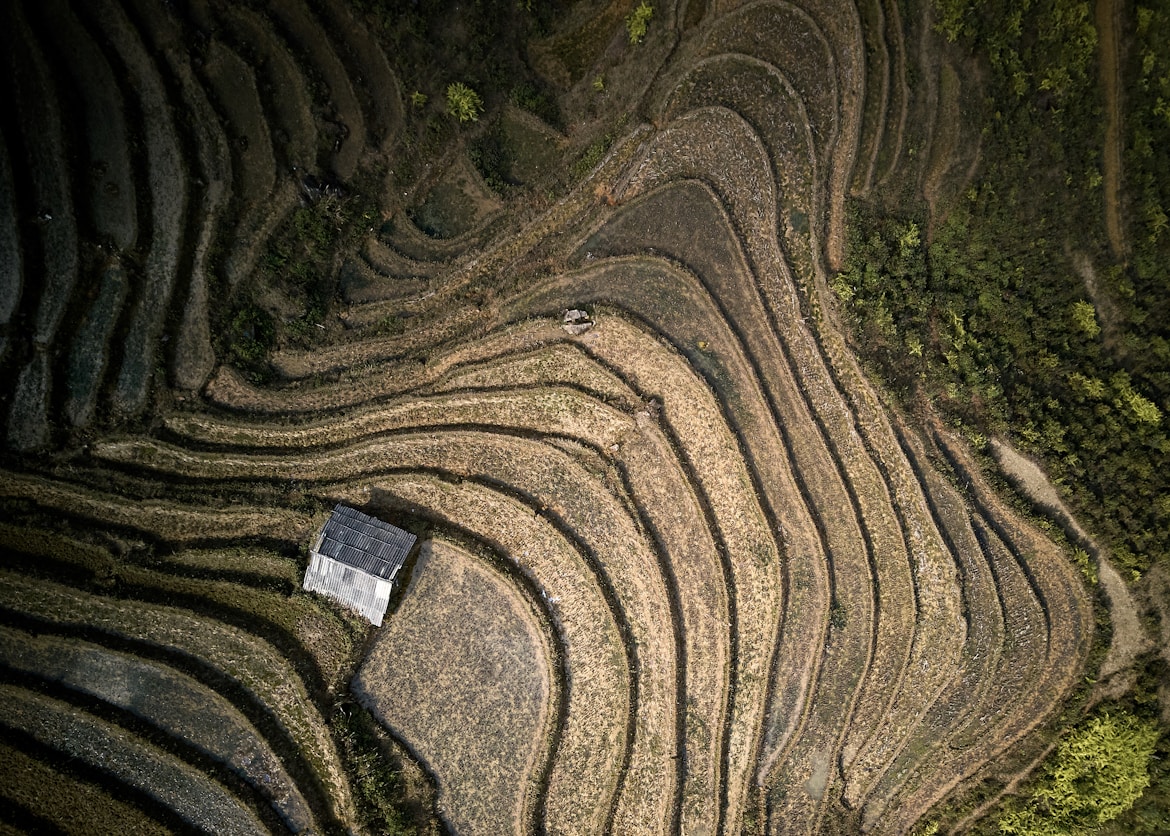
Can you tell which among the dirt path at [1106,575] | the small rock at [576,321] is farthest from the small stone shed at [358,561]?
the dirt path at [1106,575]

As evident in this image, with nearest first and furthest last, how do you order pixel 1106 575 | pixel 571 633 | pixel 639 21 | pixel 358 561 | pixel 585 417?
1. pixel 1106 575
2. pixel 358 561
3. pixel 639 21
4. pixel 571 633
5. pixel 585 417

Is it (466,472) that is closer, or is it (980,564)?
(980,564)

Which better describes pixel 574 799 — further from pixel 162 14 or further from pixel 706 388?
pixel 162 14

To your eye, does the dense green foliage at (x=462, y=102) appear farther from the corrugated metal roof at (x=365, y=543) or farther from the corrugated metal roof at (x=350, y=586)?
the corrugated metal roof at (x=350, y=586)

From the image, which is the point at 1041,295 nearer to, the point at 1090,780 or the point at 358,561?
the point at 1090,780

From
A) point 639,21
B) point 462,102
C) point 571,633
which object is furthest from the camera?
point 571,633

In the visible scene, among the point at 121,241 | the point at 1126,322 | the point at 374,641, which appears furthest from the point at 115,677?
the point at 1126,322

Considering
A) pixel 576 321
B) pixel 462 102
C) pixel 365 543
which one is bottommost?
pixel 365 543

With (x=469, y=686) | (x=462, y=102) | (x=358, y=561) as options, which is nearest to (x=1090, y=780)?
(x=469, y=686)
